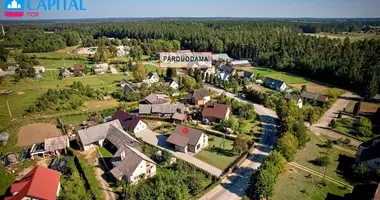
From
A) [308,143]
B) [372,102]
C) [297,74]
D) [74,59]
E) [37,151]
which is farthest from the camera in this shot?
[74,59]

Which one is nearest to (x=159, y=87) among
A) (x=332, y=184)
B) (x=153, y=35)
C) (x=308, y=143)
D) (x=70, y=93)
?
(x=70, y=93)

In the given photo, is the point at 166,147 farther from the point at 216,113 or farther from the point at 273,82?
the point at 273,82

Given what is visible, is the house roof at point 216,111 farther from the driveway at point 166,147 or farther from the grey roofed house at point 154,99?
the grey roofed house at point 154,99

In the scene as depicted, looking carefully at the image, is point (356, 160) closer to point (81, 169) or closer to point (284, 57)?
point (81, 169)

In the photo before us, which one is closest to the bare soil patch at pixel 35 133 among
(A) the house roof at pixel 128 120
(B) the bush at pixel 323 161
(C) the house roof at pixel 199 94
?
(A) the house roof at pixel 128 120

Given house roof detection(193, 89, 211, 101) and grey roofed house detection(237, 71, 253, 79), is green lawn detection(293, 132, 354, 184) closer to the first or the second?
house roof detection(193, 89, 211, 101)
